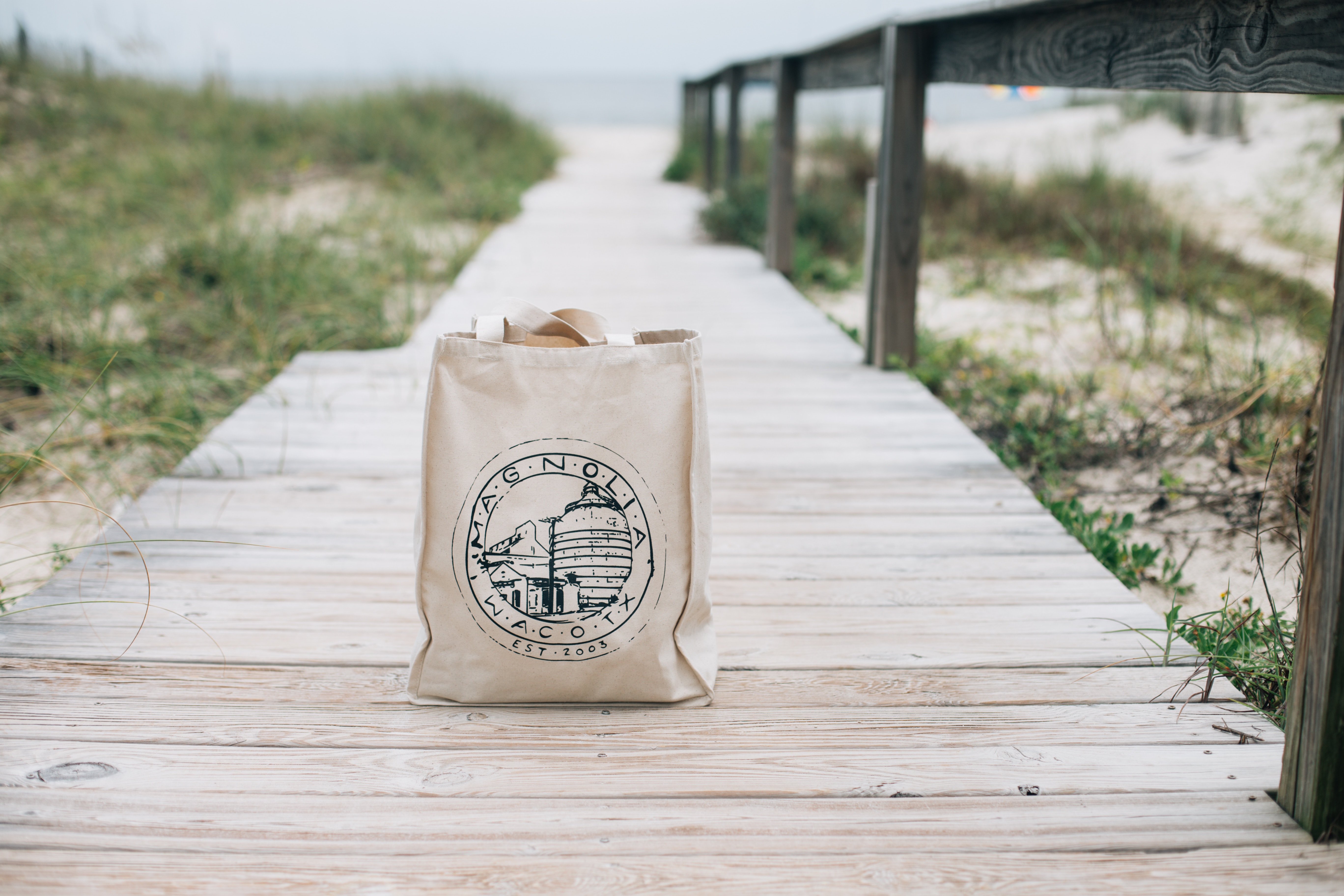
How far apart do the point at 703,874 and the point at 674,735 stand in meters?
0.26

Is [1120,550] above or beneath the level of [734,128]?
beneath

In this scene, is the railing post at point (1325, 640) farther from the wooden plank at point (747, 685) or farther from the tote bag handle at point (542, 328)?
the tote bag handle at point (542, 328)

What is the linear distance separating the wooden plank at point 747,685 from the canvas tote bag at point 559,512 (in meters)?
0.16

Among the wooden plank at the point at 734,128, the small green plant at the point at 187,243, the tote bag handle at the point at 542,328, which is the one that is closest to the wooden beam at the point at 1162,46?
the tote bag handle at the point at 542,328

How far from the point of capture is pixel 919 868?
3.53 feet

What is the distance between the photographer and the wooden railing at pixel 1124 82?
41.7 inches

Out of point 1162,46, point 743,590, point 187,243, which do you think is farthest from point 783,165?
point 743,590

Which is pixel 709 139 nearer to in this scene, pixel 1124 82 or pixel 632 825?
pixel 1124 82

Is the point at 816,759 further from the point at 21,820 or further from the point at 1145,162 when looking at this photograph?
the point at 1145,162

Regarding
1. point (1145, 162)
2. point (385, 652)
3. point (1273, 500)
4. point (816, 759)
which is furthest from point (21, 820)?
point (1145, 162)

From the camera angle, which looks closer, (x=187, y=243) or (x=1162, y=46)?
(x=1162, y=46)

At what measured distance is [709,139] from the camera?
8445 millimetres

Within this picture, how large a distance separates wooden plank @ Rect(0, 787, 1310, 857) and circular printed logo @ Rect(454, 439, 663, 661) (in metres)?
0.22

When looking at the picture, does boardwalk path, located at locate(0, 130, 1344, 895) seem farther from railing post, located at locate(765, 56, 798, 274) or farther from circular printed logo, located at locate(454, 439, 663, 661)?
railing post, located at locate(765, 56, 798, 274)
